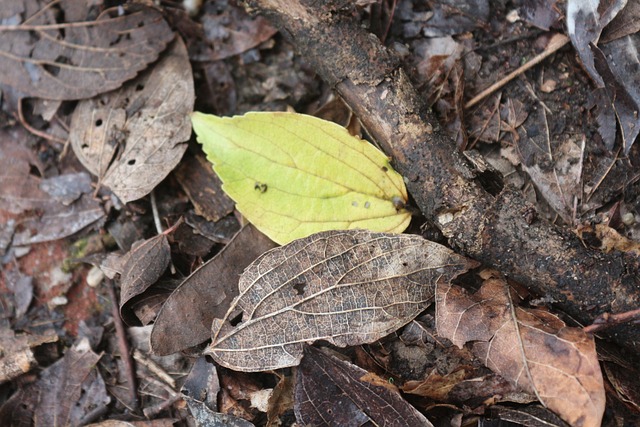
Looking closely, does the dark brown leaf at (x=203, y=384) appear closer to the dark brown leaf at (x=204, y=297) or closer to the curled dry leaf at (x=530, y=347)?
the dark brown leaf at (x=204, y=297)

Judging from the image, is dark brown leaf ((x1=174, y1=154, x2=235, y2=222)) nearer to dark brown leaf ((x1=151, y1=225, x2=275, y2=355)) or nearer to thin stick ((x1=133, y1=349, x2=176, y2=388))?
dark brown leaf ((x1=151, y1=225, x2=275, y2=355))

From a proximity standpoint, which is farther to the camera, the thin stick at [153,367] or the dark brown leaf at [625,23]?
the thin stick at [153,367]

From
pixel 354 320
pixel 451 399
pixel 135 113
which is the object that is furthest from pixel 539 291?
pixel 135 113

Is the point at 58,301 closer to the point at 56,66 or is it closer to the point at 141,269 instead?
the point at 141,269

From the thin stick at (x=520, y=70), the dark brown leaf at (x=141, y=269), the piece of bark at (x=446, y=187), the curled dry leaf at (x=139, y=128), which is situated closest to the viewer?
the piece of bark at (x=446, y=187)

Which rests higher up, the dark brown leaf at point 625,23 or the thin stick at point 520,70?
the dark brown leaf at point 625,23

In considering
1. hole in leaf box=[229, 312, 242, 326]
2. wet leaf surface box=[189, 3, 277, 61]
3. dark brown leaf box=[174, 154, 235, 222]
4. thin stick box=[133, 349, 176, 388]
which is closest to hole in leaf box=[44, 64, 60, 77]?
wet leaf surface box=[189, 3, 277, 61]

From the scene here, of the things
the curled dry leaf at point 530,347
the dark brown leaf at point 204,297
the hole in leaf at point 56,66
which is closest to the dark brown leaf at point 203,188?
the dark brown leaf at point 204,297
